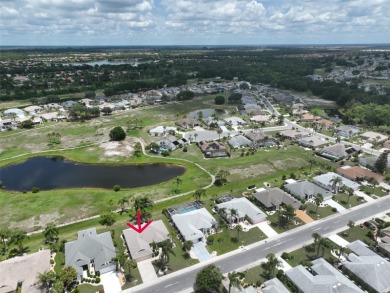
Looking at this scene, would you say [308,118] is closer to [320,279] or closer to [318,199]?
[318,199]

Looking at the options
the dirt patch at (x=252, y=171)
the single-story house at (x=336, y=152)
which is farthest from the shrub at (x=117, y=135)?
the single-story house at (x=336, y=152)

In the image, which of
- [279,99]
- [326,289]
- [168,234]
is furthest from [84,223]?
[279,99]

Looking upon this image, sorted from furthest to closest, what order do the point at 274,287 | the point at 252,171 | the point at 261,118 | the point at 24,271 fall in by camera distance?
the point at 261,118 < the point at 252,171 < the point at 24,271 < the point at 274,287

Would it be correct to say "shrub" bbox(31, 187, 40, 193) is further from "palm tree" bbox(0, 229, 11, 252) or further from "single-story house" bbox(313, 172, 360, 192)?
"single-story house" bbox(313, 172, 360, 192)

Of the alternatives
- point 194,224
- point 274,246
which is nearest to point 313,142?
point 274,246

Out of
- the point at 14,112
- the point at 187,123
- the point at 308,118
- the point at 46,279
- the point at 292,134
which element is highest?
the point at 14,112

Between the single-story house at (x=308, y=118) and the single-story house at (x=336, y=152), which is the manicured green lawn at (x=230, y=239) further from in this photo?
the single-story house at (x=308, y=118)

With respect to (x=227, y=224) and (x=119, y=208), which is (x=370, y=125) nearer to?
(x=227, y=224)
